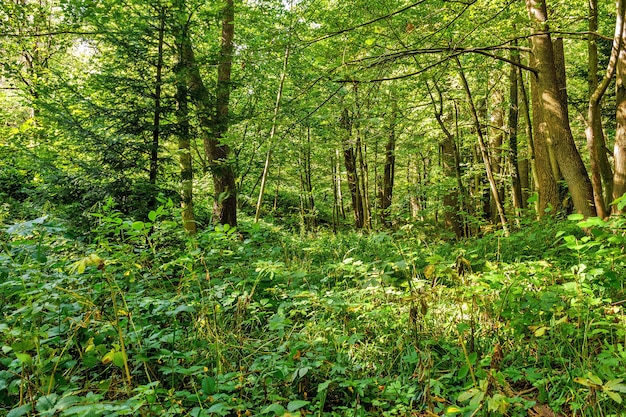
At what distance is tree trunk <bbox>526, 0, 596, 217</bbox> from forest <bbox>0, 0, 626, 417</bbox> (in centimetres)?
3

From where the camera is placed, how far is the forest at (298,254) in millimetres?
2002

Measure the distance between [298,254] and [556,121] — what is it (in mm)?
4162

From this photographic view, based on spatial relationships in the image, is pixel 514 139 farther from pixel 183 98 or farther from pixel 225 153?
pixel 183 98

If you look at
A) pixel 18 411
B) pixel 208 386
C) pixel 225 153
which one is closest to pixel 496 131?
pixel 225 153

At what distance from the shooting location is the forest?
2.00 m

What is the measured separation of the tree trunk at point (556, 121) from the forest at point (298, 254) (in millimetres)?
28

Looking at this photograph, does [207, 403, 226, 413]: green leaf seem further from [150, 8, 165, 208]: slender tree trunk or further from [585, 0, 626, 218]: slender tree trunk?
[585, 0, 626, 218]: slender tree trunk

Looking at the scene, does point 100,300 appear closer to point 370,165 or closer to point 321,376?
point 321,376

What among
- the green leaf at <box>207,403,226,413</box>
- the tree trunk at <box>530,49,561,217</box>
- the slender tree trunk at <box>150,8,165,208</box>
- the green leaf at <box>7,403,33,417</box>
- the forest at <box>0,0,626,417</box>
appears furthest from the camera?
the tree trunk at <box>530,49,561,217</box>

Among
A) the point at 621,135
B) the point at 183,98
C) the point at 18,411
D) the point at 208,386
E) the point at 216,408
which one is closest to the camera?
the point at 18,411

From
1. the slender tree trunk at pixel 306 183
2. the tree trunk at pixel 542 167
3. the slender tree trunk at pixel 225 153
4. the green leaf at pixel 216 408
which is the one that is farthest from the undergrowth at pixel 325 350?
the slender tree trunk at pixel 306 183

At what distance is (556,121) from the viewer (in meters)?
4.92

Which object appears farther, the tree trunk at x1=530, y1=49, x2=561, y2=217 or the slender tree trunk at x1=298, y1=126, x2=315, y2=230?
the slender tree trunk at x1=298, y1=126, x2=315, y2=230

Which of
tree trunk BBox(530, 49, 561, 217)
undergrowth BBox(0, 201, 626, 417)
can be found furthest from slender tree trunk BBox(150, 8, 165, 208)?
tree trunk BBox(530, 49, 561, 217)
